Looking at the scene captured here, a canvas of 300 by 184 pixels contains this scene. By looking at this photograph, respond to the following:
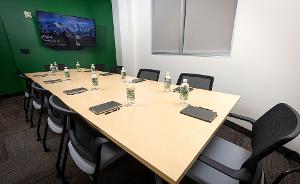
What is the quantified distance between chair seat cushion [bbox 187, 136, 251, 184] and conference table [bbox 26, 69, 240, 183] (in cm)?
25

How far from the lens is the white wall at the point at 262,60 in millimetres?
1711

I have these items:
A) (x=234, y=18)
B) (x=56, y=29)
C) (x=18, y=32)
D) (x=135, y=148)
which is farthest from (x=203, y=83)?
(x=18, y=32)

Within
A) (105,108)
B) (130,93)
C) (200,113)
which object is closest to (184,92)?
→ (200,113)

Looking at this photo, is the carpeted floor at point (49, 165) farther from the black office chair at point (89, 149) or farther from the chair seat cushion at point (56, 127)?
the chair seat cushion at point (56, 127)

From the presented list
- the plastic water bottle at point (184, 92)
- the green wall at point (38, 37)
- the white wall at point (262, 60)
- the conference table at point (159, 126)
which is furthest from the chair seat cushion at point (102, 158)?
the green wall at point (38, 37)

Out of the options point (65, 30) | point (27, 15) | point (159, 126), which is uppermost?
point (27, 15)

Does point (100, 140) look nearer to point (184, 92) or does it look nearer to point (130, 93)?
point (130, 93)

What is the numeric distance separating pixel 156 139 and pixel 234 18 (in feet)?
8.08

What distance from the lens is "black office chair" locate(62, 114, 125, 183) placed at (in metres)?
0.95

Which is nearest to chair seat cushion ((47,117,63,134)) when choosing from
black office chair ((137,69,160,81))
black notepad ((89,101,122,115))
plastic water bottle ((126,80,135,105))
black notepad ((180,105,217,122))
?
black notepad ((89,101,122,115))

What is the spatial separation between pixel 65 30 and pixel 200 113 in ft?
16.2

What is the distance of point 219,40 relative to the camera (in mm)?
2648

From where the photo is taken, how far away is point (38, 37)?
425 centimetres

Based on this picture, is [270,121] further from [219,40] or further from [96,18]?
[96,18]
